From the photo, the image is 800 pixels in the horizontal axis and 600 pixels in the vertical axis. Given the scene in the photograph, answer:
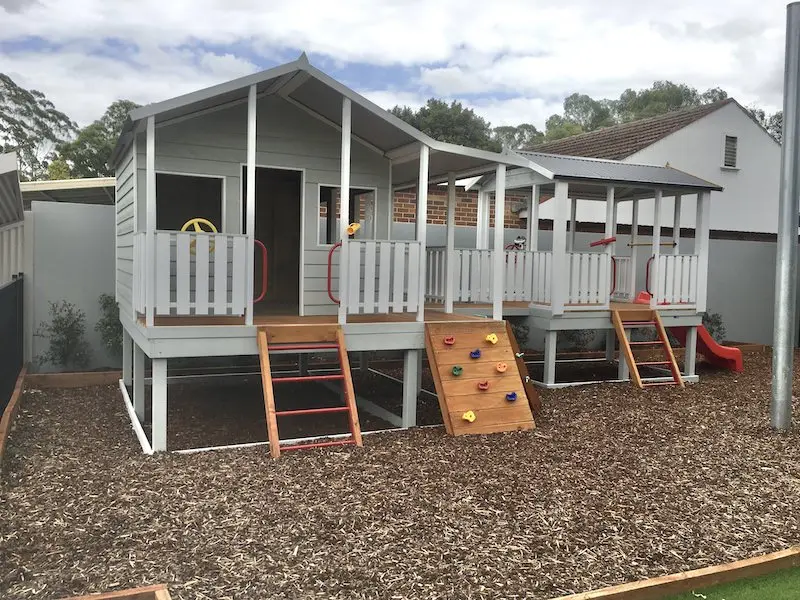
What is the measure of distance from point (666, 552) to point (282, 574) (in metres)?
2.33

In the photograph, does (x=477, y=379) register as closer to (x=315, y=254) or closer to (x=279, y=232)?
(x=315, y=254)

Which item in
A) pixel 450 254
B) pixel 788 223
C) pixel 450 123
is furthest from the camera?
pixel 450 123

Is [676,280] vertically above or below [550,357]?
above

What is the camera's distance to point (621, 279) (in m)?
11.9

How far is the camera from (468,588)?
3.86 meters

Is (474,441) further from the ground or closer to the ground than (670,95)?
closer to the ground

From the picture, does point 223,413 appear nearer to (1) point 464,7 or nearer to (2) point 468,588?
(2) point 468,588

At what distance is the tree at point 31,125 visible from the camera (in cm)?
4353

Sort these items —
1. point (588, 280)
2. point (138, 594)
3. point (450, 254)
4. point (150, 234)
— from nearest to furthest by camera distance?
point (138, 594) < point (150, 234) < point (450, 254) < point (588, 280)

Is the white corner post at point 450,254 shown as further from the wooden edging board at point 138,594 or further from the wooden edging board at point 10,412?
the wooden edging board at point 138,594

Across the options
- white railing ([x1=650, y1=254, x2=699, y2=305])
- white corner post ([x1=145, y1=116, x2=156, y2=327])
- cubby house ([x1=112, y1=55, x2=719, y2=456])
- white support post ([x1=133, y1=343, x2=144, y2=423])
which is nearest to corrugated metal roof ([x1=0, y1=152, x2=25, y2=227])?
cubby house ([x1=112, y1=55, x2=719, y2=456])

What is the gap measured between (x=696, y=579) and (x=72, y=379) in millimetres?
8232

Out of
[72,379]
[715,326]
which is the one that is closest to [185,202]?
[72,379]

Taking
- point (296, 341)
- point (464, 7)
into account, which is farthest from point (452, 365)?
point (464, 7)
